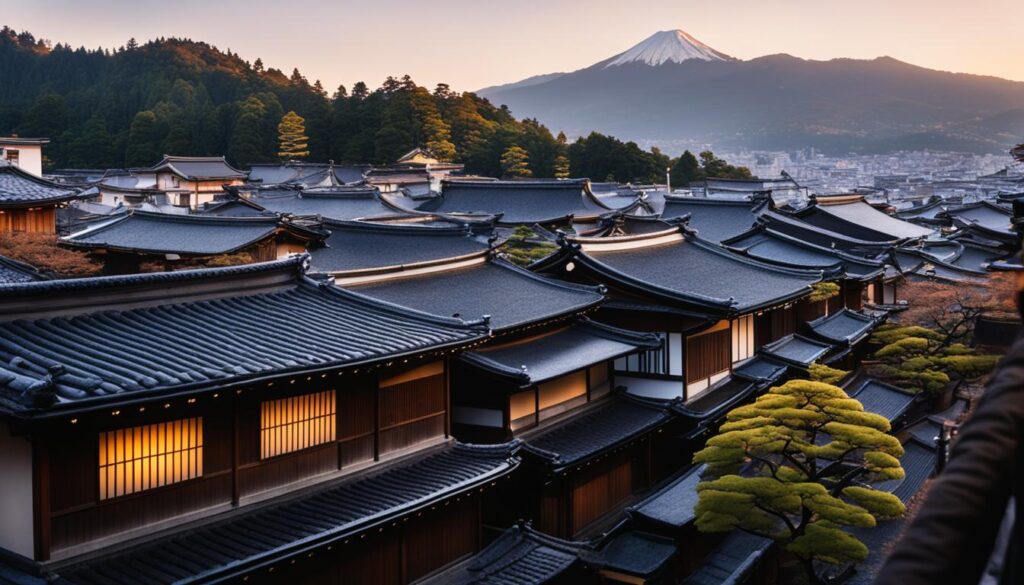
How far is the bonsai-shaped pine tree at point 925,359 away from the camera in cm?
2527

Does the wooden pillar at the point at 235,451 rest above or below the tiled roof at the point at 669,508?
above

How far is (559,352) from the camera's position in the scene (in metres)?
19.2

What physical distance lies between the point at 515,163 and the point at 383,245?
6182cm

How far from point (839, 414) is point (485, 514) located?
6.95 metres

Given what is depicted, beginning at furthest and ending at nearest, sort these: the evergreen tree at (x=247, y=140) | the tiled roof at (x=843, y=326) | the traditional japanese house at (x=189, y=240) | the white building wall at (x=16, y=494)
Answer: the evergreen tree at (x=247, y=140)
the traditional japanese house at (x=189, y=240)
the tiled roof at (x=843, y=326)
the white building wall at (x=16, y=494)

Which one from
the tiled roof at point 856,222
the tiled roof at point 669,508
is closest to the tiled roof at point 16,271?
the tiled roof at point 669,508

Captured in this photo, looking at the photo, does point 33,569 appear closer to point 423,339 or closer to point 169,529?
point 169,529

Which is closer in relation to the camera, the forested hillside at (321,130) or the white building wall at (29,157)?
the white building wall at (29,157)

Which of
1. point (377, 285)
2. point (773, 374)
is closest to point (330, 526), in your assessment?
point (377, 285)

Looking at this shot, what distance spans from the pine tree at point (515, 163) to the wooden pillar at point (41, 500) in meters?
82.4

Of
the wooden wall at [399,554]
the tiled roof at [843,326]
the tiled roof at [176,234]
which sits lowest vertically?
the wooden wall at [399,554]

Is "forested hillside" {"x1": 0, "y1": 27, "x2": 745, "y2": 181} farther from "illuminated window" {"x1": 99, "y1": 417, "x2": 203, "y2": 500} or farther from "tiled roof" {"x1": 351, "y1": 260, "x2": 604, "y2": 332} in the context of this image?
"illuminated window" {"x1": 99, "y1": 417, "x2": 203, "y2": 500}

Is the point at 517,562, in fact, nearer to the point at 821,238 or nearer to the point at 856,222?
the point at 821,238

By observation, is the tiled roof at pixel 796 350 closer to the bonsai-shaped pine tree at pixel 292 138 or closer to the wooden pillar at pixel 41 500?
the wooden pillar at pixel 41 500
